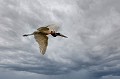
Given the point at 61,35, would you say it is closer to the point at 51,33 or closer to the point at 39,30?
the point at 51,33

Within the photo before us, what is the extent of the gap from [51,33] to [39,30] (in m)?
4.06

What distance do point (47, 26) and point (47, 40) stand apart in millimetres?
2581

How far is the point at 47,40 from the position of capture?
4050 centimetres

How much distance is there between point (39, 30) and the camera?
38.4 metres

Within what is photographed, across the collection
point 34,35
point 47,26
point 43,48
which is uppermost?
point 47,26

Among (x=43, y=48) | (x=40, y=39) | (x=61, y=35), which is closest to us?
(x=43, y=48)

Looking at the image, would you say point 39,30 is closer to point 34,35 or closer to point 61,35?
point 34,35

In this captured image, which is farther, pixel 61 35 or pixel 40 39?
pixel 61 35

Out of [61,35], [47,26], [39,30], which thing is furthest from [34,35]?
[61,35]

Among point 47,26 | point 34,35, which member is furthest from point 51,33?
point 34,35

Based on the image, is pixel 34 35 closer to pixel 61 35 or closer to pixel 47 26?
pixel 47 26

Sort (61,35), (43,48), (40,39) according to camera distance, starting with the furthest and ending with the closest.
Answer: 1. (61,35)
2. (40,39)
3. (43,48)

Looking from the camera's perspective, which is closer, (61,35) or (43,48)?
(43,48)

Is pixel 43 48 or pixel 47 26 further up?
pixel 47 26
